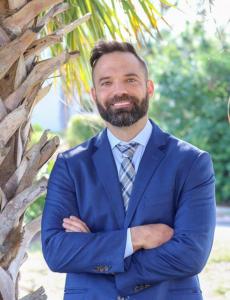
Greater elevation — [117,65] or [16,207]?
[117,65]

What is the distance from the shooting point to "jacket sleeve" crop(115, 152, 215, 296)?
250 centimetres

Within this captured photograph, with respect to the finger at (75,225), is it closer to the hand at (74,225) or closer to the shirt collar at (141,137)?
the hand at (74,225)

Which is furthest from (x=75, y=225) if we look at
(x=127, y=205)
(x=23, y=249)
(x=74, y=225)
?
(x=23, y=249)

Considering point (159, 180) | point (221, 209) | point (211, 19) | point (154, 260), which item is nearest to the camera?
point (154, 260)

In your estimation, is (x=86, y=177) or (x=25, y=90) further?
A: (x=25, y=90)

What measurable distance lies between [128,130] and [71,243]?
0.56m

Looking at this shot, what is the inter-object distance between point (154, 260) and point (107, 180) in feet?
1.35

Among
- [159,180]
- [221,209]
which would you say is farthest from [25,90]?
[221,209]

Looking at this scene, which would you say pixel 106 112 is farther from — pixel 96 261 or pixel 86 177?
pixel 96 261

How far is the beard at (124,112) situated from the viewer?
272 cm

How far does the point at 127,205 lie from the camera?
8.72 ft

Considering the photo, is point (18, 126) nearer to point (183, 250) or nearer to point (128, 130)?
point (128, 130)

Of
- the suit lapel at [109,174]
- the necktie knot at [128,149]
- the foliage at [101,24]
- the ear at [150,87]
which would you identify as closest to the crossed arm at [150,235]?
the suit lapel at [109,174]

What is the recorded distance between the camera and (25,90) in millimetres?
2961
